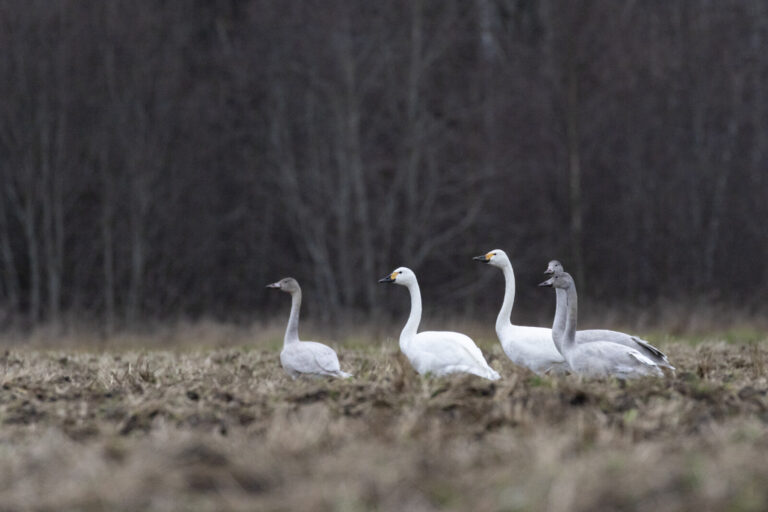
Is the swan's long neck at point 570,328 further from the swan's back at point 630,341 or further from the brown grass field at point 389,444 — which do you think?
the brown grass field at point 389,444

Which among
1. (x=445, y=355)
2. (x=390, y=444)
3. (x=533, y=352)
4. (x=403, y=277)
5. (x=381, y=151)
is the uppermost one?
(x=381, y=151)

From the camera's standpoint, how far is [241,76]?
84.6ft

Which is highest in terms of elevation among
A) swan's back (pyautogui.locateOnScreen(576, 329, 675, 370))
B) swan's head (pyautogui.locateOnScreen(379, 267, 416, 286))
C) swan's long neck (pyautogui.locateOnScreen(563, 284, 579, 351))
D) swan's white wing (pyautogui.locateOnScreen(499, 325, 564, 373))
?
swan's head (pyautogui.locateOnScreen(379, 267, 416, 286))

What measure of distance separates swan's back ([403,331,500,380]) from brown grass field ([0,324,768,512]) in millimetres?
462

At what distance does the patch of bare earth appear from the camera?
4191 mm

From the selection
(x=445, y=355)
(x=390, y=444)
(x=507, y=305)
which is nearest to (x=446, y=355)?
(x=445, y=355)

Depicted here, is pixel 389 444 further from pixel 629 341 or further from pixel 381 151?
pixel 381 151

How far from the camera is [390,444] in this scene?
17.1 ft

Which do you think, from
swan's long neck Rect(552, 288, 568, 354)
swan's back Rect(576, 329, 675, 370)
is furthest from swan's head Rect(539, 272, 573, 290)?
swan's back Rect(576, 329, 675, 370)

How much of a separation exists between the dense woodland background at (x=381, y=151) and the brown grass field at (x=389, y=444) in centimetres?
1540

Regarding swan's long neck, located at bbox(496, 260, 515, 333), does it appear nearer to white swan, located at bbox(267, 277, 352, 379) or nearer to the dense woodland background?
white swan, located at bbox(267, 277, 352, 379)

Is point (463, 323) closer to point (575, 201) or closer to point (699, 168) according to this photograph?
point (575, 201)

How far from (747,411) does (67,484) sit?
13.2ft

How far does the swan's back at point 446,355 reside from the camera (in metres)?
8.48
